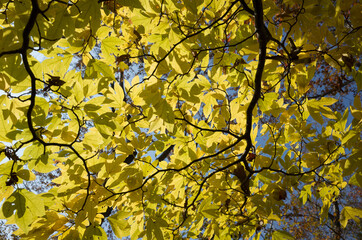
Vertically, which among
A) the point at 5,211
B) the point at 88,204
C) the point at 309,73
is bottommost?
the point at 5,211

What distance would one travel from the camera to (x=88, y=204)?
1.31m

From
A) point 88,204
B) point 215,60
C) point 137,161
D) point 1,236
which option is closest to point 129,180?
point 137,161

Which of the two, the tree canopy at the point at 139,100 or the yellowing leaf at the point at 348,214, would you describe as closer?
the tree canopy at the point at 139,100

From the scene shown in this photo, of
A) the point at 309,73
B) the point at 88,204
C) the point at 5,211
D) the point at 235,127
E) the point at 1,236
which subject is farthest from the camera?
the point at 1,236

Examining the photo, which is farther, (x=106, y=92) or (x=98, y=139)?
(x=106, y=92)

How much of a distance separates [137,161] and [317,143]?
1180 mm

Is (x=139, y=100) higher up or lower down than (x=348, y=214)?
higher up

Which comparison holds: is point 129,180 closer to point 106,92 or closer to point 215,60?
point 106,92

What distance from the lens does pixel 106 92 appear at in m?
1.54

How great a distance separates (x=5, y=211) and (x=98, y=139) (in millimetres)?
527

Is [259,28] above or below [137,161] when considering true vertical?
above

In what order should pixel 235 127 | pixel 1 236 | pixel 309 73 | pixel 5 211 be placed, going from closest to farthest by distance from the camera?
pixel 5 211 < pixel 309 73 < pixel 235 127 < pixel 1 236

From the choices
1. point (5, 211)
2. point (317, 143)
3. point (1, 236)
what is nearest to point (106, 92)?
point (5, 211)

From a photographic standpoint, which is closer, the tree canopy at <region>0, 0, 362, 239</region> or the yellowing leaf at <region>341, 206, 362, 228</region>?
the tree canopy at <region>0, 0, 362, 239</region>
